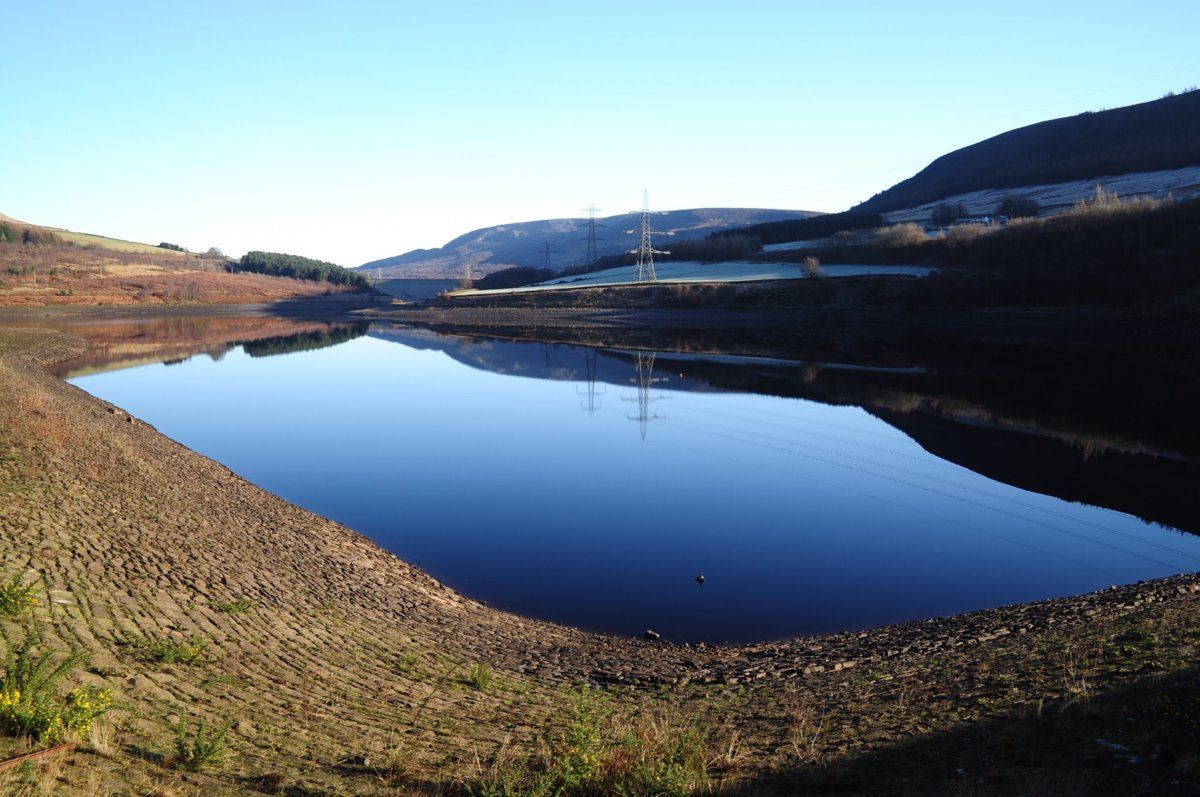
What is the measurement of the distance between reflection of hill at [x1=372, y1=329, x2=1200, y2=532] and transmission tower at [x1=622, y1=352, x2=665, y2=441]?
2.13 ft

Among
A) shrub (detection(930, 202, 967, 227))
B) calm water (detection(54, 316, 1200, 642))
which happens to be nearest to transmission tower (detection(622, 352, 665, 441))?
calm water (detection(54, 316, 1200, 642))

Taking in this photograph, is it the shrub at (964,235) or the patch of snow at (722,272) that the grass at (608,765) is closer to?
the patch of snow at (722,272)

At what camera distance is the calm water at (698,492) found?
1355cm

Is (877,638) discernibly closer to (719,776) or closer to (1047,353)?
(719,776)

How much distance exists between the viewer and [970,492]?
20.0 metres

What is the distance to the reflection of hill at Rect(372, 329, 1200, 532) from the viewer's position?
2131 cm

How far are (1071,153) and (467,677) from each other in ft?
414

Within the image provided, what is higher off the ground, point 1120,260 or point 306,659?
point 1120,260

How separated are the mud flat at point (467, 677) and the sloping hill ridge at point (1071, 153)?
332 ft

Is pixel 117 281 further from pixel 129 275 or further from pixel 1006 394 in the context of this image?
pixel 1006 394

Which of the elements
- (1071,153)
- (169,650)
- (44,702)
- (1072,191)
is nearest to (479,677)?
(169,650)

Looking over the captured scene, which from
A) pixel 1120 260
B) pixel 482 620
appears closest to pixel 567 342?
pixel 1120 260

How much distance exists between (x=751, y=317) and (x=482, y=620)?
6065cm

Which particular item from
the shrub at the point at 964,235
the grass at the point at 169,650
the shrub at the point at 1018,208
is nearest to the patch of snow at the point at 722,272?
the shrub at the point at 964,235
